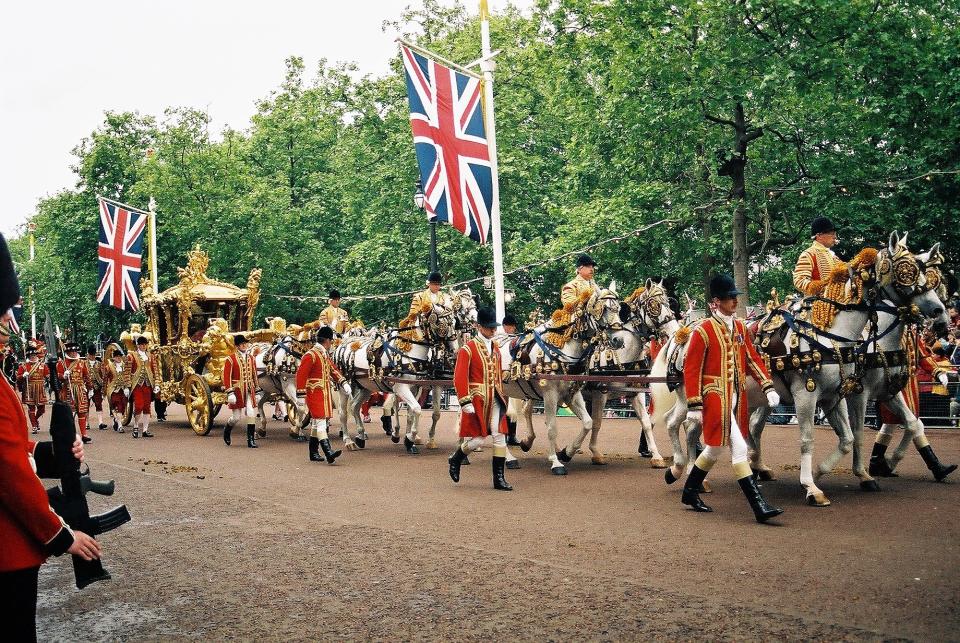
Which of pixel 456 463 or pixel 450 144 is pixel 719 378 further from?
pixel 450 144

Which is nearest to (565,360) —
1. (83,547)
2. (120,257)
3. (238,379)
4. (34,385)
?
(238,379)

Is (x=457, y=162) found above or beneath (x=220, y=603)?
above

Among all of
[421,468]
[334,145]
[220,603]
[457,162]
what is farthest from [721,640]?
[334,145]

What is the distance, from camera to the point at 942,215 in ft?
67.5

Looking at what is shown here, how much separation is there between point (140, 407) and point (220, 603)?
1521cm

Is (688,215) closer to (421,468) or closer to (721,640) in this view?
(421,468)

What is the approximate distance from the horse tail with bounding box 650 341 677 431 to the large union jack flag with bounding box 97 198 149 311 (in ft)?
56.5

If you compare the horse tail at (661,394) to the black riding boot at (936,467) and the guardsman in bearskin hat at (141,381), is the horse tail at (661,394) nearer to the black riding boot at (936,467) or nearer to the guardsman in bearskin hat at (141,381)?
the black riding boot at (936,467)

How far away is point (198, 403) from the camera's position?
805 inches

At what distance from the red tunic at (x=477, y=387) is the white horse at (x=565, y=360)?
178cm

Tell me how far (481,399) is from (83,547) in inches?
292

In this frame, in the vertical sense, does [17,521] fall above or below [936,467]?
above

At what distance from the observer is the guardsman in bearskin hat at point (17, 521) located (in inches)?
144

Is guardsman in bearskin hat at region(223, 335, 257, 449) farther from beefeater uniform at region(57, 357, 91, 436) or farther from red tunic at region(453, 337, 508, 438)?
red tunic at region(453, 337, 508, 438)
